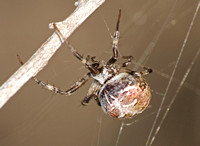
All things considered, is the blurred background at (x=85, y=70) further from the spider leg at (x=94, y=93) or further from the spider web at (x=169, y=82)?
the spider leg at (x=94, y=93)

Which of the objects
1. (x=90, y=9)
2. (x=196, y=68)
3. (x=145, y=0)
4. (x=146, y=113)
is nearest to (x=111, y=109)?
(x=90, y=9)

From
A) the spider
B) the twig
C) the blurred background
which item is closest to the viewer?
the twig

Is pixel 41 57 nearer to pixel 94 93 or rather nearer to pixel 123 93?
pixel 123 93

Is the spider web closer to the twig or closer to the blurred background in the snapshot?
the blurred background

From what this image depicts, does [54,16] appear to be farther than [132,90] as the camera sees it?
Yes

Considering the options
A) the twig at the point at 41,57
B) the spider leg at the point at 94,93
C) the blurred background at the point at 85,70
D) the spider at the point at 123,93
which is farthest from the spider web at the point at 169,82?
the twig at the point at 41,57

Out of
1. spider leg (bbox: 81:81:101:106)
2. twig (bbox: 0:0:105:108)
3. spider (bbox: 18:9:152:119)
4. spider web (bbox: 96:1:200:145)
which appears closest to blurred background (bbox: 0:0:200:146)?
spider web (bbox: 96:1:200:145)

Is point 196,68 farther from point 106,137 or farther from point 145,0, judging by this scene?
point 106,137
